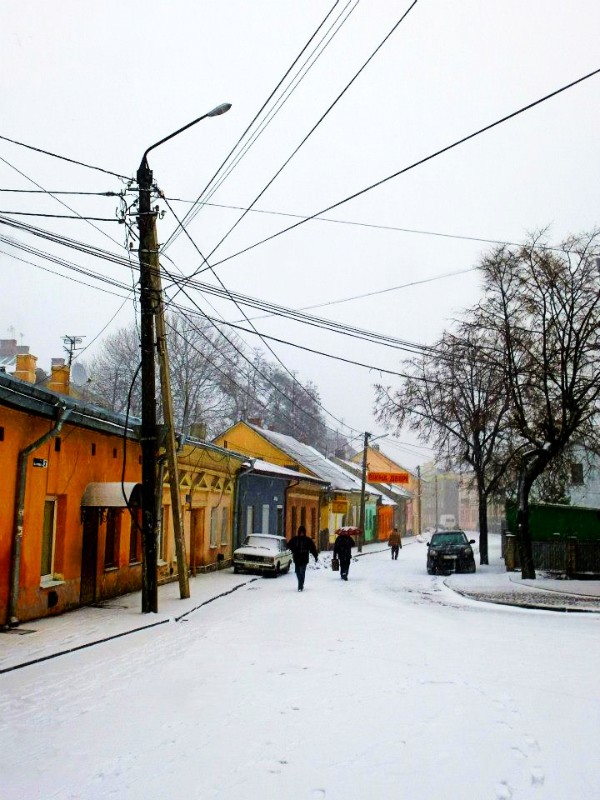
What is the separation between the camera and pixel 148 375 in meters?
14.1

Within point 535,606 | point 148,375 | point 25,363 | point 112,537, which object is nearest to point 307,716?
point 148,375

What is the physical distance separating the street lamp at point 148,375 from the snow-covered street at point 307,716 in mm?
1637

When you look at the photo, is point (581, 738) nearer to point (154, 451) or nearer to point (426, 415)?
point (154, 451)

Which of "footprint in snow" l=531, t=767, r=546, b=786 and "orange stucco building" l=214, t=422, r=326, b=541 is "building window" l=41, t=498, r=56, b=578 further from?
"orange stucco building" l=214, t=422, r=326, b=541

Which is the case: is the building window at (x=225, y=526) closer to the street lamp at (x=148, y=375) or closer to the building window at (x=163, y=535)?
the building window at (x=163, y=535)

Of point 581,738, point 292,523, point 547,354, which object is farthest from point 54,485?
point 292,523

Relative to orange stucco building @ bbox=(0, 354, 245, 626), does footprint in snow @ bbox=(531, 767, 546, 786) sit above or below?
below

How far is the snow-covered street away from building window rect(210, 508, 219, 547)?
12.7 meters

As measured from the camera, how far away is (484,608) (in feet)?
54.4

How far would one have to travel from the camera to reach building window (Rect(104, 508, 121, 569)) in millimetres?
16344

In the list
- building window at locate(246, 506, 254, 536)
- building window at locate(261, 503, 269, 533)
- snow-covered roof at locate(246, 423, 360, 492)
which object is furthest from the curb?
snow-covered roof at locate(246, 423, 360, 492)

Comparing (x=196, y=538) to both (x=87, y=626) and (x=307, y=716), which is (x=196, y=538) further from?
(x=307, y=716)

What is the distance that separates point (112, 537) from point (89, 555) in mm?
1476

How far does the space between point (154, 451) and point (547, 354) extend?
13.0 metres
